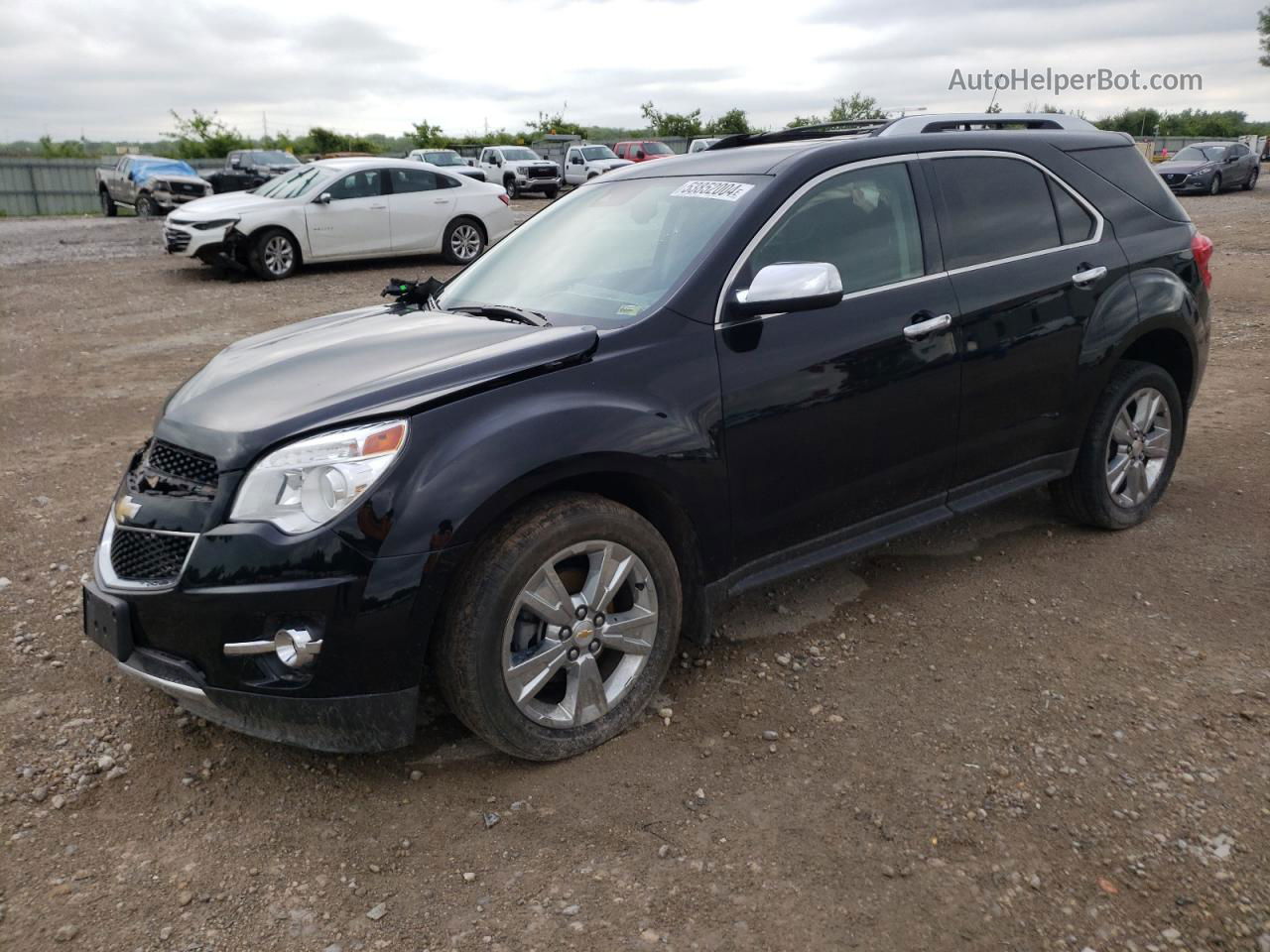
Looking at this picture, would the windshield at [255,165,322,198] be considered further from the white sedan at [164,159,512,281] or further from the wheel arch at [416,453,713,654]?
the wheel arch at [416,453,713,654]

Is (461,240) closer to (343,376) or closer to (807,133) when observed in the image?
(807,133)

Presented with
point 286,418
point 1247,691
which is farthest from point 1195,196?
point 286,418

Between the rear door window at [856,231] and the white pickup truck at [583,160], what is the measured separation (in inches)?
1134

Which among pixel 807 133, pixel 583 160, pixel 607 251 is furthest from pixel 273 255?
pixel 583 160

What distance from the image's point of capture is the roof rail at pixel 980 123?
418cm

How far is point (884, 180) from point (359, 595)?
247 centimetres

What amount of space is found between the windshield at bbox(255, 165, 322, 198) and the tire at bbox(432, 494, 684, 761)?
12.9 m

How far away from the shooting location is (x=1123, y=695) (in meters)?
3.46

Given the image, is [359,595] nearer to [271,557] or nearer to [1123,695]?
[271,557]

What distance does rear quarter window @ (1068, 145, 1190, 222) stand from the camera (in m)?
4.62

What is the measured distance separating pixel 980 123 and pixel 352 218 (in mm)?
11669

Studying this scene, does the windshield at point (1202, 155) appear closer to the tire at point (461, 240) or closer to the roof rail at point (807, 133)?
the tire at point (461, 240)

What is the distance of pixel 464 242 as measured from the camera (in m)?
15.7

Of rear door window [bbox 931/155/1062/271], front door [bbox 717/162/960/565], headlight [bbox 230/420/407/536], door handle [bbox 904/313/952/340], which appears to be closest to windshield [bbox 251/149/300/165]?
rear door window [bbox 931/155/1062/271]
